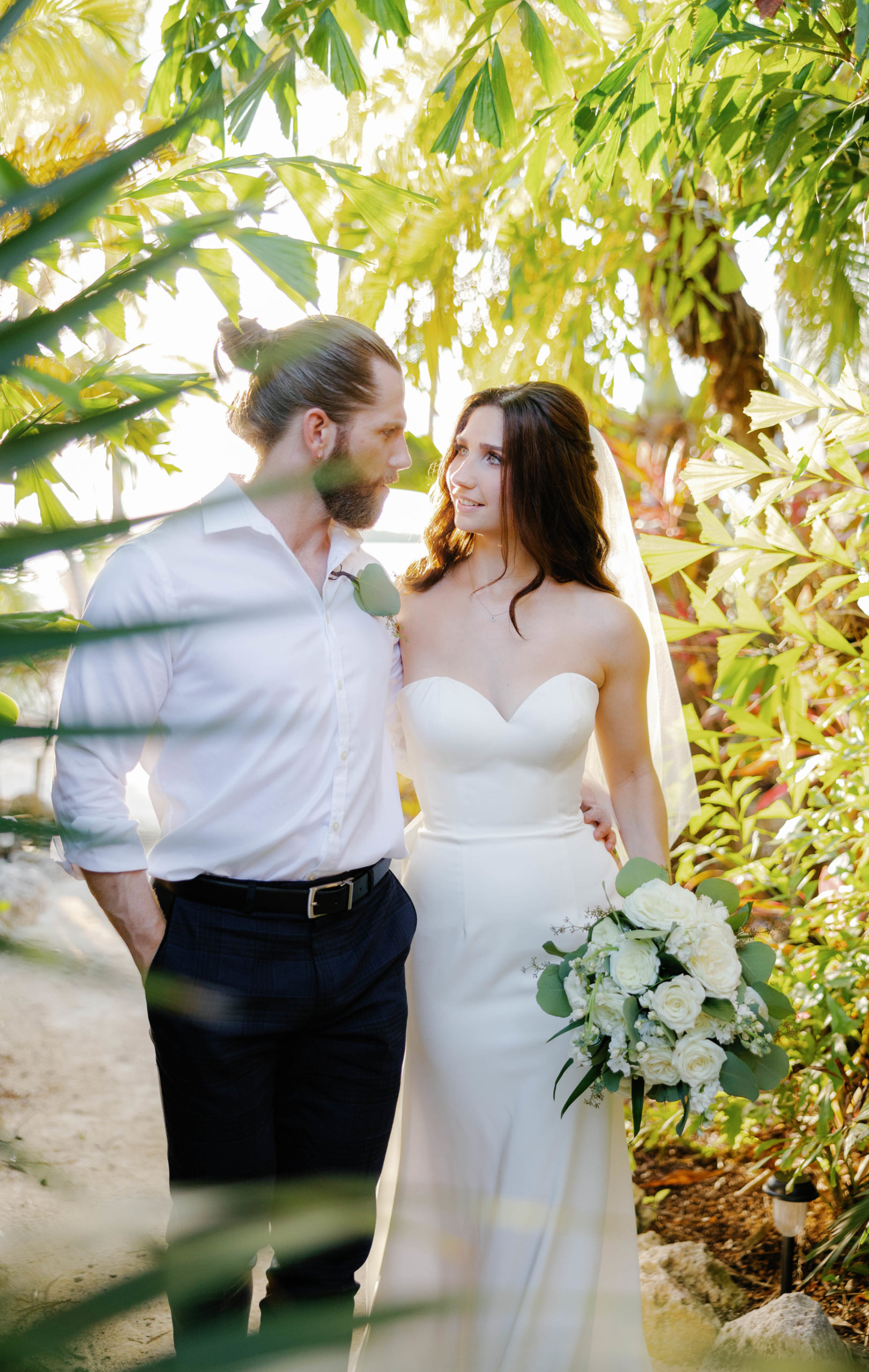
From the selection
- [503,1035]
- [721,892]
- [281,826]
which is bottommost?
[503,1035]

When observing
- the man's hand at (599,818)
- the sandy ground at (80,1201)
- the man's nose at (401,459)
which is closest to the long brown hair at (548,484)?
the man's nose at (401,459)

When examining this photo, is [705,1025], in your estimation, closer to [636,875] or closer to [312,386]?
[636,875]

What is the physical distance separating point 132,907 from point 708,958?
3.27 feet

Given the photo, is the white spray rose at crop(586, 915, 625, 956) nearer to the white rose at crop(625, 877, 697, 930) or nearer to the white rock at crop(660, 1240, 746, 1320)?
the white rose at crop(625, 877, 697, 930)

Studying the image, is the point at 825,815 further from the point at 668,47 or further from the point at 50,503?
the point at 50,503

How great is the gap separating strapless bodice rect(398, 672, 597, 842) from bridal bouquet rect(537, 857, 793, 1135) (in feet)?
1.05

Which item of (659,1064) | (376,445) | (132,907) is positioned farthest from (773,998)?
(376,445)

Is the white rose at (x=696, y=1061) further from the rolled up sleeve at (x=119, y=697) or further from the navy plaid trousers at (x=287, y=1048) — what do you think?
the rolled up sleeve at (x=119, y=697)

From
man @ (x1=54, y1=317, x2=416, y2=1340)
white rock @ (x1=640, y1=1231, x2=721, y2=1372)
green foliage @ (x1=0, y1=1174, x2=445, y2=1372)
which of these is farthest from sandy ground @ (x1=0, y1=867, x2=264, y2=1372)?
white rock @ (x1=640, y1=1231, x2=721, y2=1372)

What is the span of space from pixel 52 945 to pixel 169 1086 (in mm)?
1660

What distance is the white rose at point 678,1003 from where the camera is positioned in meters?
1.68

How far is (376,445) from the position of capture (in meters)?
1.92

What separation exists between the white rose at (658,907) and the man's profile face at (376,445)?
2.83 ft

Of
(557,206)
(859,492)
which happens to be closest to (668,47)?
(859,492)
